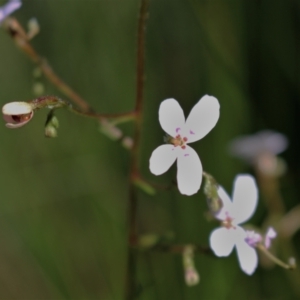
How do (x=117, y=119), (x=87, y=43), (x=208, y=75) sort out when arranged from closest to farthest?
(x=117, y=119) → (x=208, y=75) → (x=87, y=43)

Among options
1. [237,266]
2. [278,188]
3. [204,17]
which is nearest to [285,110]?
[278,188]

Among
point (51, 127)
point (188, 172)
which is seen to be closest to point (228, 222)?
point (188, 172)

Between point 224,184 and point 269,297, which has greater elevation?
point 224,184

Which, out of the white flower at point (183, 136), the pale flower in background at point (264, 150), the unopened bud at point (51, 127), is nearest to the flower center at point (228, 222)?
the white flower at point (183, 136)

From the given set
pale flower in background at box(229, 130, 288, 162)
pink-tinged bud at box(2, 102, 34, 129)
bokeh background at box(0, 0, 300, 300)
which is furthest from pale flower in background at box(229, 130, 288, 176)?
pink-tinged bud at box(2, 102, 34, 129)

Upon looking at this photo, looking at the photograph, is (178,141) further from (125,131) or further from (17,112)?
(125,131)

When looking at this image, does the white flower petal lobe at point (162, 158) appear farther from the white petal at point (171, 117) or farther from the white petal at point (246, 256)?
the white petal at point (246, 256)

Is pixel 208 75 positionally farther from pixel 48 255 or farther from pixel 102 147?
Answer: pixel 48 255
